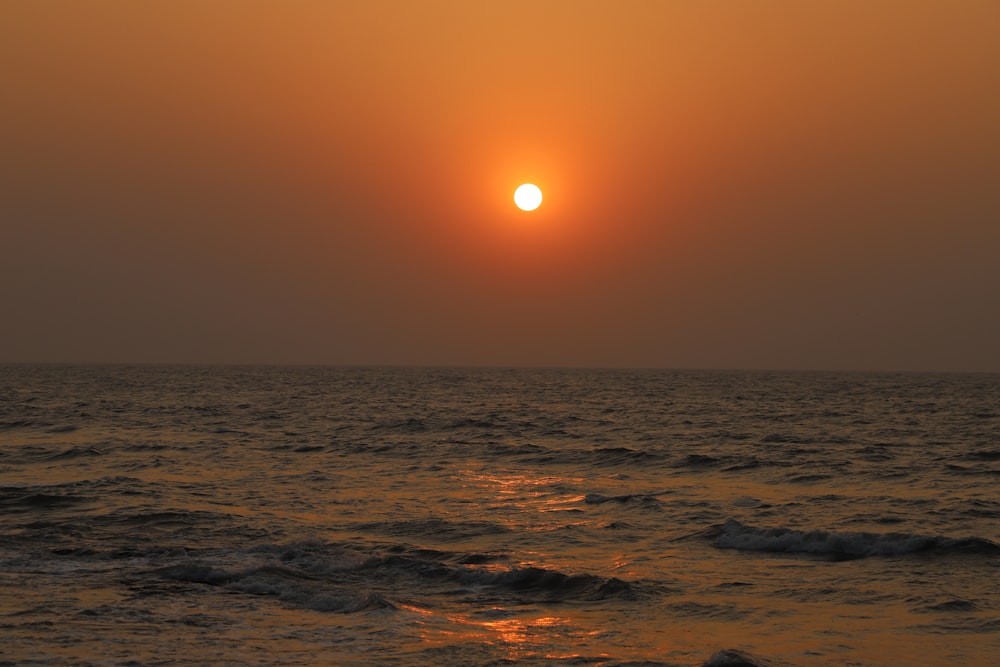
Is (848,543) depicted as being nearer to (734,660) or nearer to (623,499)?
(623,499)

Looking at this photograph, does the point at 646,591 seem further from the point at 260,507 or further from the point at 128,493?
the point at 128,493

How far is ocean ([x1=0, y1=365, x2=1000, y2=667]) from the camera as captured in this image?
41.6 ft

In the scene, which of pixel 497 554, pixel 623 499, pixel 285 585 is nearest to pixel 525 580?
pixel 497 554

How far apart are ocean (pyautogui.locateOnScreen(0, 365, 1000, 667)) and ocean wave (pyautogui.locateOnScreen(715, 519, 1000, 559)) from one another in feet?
0.20

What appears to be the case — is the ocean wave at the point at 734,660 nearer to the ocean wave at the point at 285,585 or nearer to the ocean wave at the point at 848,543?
the ocean wave at the point at 285,585

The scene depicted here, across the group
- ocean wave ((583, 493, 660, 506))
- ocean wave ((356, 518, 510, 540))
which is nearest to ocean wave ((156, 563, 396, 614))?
ocean wave ((356, 518, 510, 540))

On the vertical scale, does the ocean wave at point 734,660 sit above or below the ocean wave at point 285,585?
above

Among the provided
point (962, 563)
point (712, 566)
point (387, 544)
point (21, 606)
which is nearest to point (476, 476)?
point (387, 544)

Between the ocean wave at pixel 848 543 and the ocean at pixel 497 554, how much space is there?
62 mm

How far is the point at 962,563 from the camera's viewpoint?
17.9m

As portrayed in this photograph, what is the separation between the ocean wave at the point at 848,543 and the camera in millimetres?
18938

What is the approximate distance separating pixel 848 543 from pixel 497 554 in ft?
23.1

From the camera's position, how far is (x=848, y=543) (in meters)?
19.3

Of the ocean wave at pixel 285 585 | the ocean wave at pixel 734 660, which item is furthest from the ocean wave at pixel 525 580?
the ocean wave at pixel 734 660
